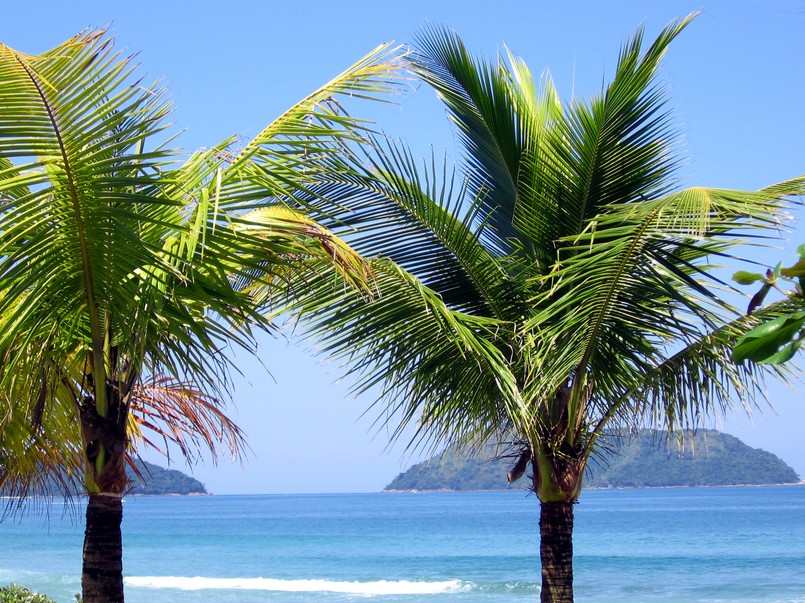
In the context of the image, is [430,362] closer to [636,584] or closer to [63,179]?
[63,179]

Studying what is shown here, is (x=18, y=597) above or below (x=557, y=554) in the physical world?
below

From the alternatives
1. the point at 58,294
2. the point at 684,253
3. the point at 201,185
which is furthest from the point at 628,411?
the point at 58,294

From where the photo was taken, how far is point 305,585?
29.0 meters

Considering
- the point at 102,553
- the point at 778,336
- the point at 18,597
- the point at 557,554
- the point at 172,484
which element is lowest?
the point at 172,484

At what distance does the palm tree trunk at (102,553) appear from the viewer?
5.34 metres

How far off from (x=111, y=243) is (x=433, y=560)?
3469 centimetres

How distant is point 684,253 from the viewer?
6930 millimetres

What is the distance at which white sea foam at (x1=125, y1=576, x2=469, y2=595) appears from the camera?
88.7ft

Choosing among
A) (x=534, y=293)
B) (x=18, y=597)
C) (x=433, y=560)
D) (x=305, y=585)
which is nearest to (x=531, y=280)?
(x=534, y=293)

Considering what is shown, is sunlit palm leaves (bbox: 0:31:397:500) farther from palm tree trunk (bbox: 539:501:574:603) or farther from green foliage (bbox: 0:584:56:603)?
green foliage (bbox: 0:584:56:603)

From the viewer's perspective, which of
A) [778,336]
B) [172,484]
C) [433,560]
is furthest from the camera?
[172,484]

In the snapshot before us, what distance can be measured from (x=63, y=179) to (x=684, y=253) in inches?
182

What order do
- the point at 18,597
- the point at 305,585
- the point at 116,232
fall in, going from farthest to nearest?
the point at 305,585 → the point at 18,597 → the point at 116,232

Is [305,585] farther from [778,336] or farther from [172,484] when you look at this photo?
[172,484]
